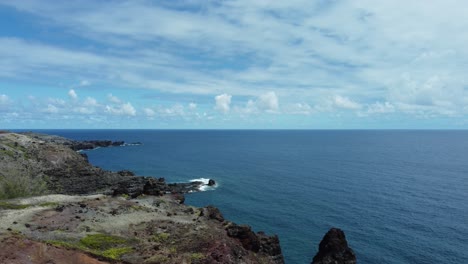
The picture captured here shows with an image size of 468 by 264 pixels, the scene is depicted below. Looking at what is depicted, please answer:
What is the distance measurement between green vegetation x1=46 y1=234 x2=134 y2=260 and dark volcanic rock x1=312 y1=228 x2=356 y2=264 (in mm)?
30449

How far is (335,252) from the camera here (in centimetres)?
6066

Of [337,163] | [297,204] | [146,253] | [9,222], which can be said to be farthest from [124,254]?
[337,163]

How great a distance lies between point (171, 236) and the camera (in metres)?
54.7

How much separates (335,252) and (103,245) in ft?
116

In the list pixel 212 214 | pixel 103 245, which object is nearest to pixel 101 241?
pixel 103 245

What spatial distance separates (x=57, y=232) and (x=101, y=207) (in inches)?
634

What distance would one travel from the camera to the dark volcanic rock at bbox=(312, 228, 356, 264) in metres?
60.3

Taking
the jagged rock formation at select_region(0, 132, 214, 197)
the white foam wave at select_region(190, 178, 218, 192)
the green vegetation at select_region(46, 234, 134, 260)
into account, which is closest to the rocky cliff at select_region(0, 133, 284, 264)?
the green vegetation at select_region(46, 234, 134, 260)

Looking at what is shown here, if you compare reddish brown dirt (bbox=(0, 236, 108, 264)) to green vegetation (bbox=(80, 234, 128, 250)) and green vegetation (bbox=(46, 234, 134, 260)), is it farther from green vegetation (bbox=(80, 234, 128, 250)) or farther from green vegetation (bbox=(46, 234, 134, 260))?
green vegetation (bbox=(80, 234, 128, 250))

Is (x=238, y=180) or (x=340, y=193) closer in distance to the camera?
(x=340, y=193)

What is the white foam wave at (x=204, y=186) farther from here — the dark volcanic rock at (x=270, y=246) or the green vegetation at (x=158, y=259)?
the green vegetation at (x=158, y=259)

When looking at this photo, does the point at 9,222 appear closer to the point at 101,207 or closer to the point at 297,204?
the point at 101,207

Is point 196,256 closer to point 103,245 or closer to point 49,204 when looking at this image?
point 103,245

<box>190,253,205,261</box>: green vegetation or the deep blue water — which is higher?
<box>190,253,205,261</box>: green vegetation
